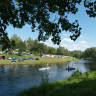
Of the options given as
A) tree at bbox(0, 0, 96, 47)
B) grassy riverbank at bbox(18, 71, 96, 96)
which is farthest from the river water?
tree at bbox(0, 0, 96, 47)

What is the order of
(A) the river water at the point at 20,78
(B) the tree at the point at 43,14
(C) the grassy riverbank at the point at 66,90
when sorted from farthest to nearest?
(A) the river water at the point at 20,78 → (C) the grassy riverbank at the point at 66,90 → (B) the tree at the point at 43,14

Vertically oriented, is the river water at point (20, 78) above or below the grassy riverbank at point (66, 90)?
below

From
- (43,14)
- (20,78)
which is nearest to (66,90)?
(43,14)

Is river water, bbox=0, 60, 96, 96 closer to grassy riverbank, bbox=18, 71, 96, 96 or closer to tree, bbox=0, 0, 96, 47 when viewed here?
grassy riverbank, bbox=18, 71, 96, 96

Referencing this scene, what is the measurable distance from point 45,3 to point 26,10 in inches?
41.4

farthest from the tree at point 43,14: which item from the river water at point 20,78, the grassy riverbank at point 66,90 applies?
the river water at point 20,78

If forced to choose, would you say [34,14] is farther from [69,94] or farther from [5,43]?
[69,94]

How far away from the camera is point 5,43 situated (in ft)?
22.7

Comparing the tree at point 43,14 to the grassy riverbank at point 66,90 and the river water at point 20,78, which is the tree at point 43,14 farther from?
the river water at point 20,78

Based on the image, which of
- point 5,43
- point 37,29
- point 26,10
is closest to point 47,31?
point 37,29

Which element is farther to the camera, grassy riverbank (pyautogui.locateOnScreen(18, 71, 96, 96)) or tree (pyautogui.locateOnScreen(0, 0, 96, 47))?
grassy riverbank (pyautogui.locateOnScreen(18, 71, 96, 96))

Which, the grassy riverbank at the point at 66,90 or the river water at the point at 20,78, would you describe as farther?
the river water at the point at 20,78

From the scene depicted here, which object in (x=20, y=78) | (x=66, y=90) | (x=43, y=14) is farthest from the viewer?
(x=20, y=78)

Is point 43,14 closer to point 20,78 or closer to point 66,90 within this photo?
point 66,90
